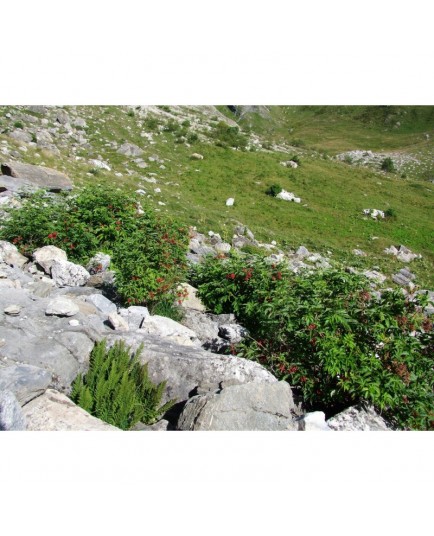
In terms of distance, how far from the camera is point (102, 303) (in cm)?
762

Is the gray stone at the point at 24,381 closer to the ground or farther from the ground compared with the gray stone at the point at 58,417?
farther from the ground

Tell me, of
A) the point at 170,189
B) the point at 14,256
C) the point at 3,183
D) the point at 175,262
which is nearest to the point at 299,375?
the point at 175,262

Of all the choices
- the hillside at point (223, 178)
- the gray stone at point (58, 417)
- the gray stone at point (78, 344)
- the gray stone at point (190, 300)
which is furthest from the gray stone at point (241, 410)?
the hillside at point (223, 178)

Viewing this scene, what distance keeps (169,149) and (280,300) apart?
22.3 m

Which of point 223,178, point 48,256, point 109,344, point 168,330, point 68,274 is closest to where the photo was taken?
point 109,344

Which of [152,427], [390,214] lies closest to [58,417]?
[152,427]

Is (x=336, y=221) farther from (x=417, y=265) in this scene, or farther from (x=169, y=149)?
(x=169, y=149)

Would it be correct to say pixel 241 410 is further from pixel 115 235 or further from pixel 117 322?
pixel 115 235

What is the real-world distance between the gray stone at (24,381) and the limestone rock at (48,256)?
372 centimetres

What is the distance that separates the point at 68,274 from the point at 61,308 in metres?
2.32

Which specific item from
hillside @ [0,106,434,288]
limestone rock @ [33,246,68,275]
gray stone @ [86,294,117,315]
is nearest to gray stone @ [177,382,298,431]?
gray stone @ [86,294,117,315]

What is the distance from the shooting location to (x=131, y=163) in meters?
23.0

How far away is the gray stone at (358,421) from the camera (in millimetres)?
5641

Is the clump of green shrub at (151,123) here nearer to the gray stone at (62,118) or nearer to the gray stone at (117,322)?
the gray stone at (62,118)
